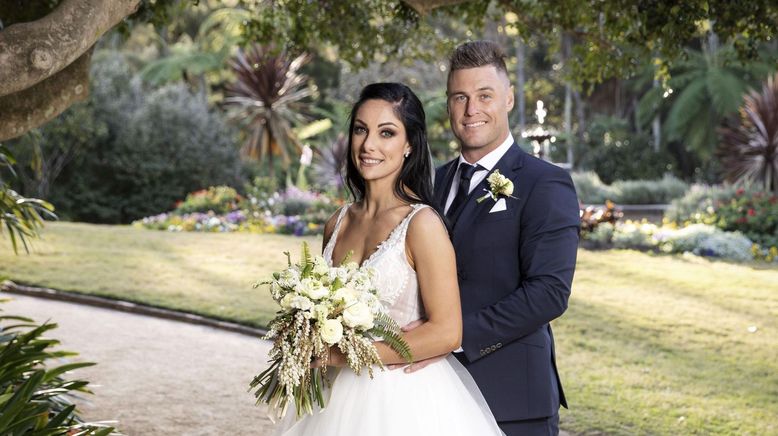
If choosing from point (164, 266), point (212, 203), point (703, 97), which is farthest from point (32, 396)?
point (703, 97)

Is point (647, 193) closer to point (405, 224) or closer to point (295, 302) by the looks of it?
point (405, 224)

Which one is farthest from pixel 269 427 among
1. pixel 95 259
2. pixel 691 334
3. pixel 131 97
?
pixel 131 97

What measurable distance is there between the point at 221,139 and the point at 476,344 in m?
23.2

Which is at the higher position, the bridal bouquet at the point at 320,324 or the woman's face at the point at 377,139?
the woman's face at the point at 377,139

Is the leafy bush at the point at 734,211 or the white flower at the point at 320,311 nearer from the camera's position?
the white flower at the point at 320,311

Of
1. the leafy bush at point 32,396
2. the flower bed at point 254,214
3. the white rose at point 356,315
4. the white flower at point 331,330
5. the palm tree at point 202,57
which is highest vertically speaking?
the palm tree at point 202,57

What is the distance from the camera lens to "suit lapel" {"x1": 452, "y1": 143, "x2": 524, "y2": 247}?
3.25 m

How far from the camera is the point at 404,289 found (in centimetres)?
304

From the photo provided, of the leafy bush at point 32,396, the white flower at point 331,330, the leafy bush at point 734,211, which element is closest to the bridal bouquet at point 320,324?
the white flower at point 331,330

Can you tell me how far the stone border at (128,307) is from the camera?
33.8 feet

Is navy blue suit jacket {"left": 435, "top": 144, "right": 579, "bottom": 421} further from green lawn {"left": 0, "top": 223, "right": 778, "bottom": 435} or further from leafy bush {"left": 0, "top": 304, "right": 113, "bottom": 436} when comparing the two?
green lawn {"left": 0, "top": 223, "right": 778, "bottom": 435}

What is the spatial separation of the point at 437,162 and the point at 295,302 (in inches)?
764

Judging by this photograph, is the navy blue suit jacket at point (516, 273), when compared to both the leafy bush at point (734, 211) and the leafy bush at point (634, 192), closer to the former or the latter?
→ the leafy bush at point (734, 211)

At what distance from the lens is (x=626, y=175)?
103 feet
